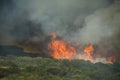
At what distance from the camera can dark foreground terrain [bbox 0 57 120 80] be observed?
67.7 metres

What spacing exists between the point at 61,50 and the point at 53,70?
701 cm

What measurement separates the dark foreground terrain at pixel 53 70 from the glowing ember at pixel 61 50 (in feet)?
5.13

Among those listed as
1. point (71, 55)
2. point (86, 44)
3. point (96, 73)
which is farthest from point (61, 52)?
point (96, 73)

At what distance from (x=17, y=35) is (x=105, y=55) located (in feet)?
82.0

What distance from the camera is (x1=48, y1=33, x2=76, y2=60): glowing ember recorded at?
72.1 metres

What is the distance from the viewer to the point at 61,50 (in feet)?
240

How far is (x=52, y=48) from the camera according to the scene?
71250 mm

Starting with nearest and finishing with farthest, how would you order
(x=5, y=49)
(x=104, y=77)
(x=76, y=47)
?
(x=104, y=77), (x=5, y=49), (x=76, y=47)

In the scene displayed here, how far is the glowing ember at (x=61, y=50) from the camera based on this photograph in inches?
2837

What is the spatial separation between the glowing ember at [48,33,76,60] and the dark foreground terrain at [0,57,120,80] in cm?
156

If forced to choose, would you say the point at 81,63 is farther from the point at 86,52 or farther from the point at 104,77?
the point at 104,77

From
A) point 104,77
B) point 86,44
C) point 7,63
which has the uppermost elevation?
point 86,44

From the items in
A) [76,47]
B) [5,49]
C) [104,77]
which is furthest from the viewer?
[76,47]

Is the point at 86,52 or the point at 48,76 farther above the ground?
the point at 86,52
